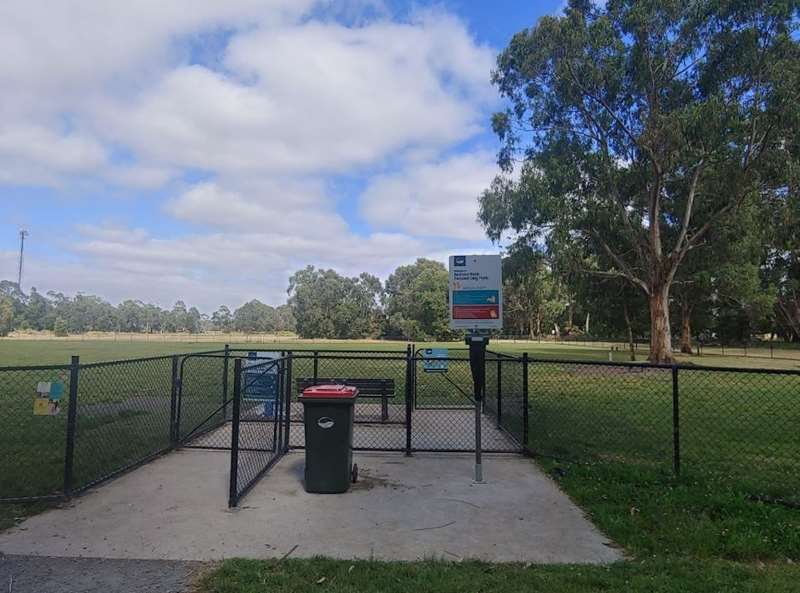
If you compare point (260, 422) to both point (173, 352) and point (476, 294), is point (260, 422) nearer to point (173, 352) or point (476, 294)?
point (476, 294)

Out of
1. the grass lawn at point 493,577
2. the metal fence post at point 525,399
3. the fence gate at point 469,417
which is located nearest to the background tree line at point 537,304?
the fence gate at point 469,417

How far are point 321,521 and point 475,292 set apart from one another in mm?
3074

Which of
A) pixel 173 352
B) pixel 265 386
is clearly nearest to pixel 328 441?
pixel 265 386

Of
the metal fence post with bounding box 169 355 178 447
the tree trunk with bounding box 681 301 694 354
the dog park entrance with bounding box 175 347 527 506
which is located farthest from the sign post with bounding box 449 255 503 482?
the tree trunk with bounding box 681 301 694 354

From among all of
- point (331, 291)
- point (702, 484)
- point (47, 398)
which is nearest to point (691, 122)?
point (702, 484)

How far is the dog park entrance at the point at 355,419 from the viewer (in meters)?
6.41

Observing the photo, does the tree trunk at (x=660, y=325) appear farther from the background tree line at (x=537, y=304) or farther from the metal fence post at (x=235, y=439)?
the metal fence post at (x=235, y=439)

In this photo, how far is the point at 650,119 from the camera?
75.6 ft

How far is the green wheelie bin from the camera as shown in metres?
5.83

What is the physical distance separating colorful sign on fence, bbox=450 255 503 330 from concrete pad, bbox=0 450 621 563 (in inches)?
69.3

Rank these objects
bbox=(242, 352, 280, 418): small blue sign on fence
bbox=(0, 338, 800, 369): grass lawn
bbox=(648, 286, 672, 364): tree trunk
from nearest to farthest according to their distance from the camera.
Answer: bbox=(242, 352, 280, 418): small blue sign on fence < bbox=(648, 286, 672, 364): tree trunk < bbox=(0, 338, 800, 369): grass lawn

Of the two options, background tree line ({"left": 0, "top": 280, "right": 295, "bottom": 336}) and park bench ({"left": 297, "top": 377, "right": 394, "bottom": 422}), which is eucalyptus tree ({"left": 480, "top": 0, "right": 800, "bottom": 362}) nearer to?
park bench ({"left": 297, "top": 377, "right": 394, "bottom": 422})

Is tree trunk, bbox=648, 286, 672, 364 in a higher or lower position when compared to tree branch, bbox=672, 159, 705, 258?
lower

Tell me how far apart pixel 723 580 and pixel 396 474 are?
3.55m
